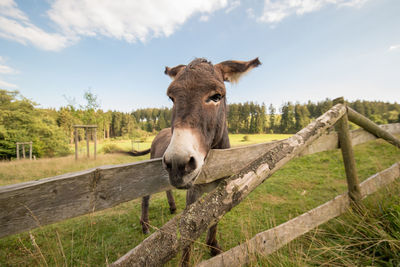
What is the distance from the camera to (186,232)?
90 centimetres

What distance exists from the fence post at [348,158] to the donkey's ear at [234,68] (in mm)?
1627

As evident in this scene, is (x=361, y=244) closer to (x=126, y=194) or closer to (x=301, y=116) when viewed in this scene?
(x=126, y=194)

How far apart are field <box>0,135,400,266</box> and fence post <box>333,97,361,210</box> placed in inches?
7.3

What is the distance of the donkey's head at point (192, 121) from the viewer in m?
1.26

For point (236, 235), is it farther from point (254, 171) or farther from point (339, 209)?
point (254, 171)

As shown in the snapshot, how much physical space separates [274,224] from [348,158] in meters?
2.02

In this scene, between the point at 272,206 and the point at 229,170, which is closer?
the point at 229,170

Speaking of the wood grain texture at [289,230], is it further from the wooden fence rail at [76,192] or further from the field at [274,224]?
the wooden fence rail at [76,192]

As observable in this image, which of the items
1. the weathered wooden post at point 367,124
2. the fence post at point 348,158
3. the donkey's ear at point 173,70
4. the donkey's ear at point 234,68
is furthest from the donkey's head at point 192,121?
the weathered wooden post at point 367,124

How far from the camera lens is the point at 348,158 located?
8.86 ft

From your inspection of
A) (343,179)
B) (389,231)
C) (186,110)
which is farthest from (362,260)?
(343,179)

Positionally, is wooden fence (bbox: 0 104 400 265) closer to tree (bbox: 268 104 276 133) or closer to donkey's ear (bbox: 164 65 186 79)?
donkey's ear (bbox: 164 65 186 79)

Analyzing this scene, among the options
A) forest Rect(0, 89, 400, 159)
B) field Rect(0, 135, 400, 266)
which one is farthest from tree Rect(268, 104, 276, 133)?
field Rect(0, 135, 400, 266)

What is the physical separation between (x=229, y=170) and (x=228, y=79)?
1491 millimetres
